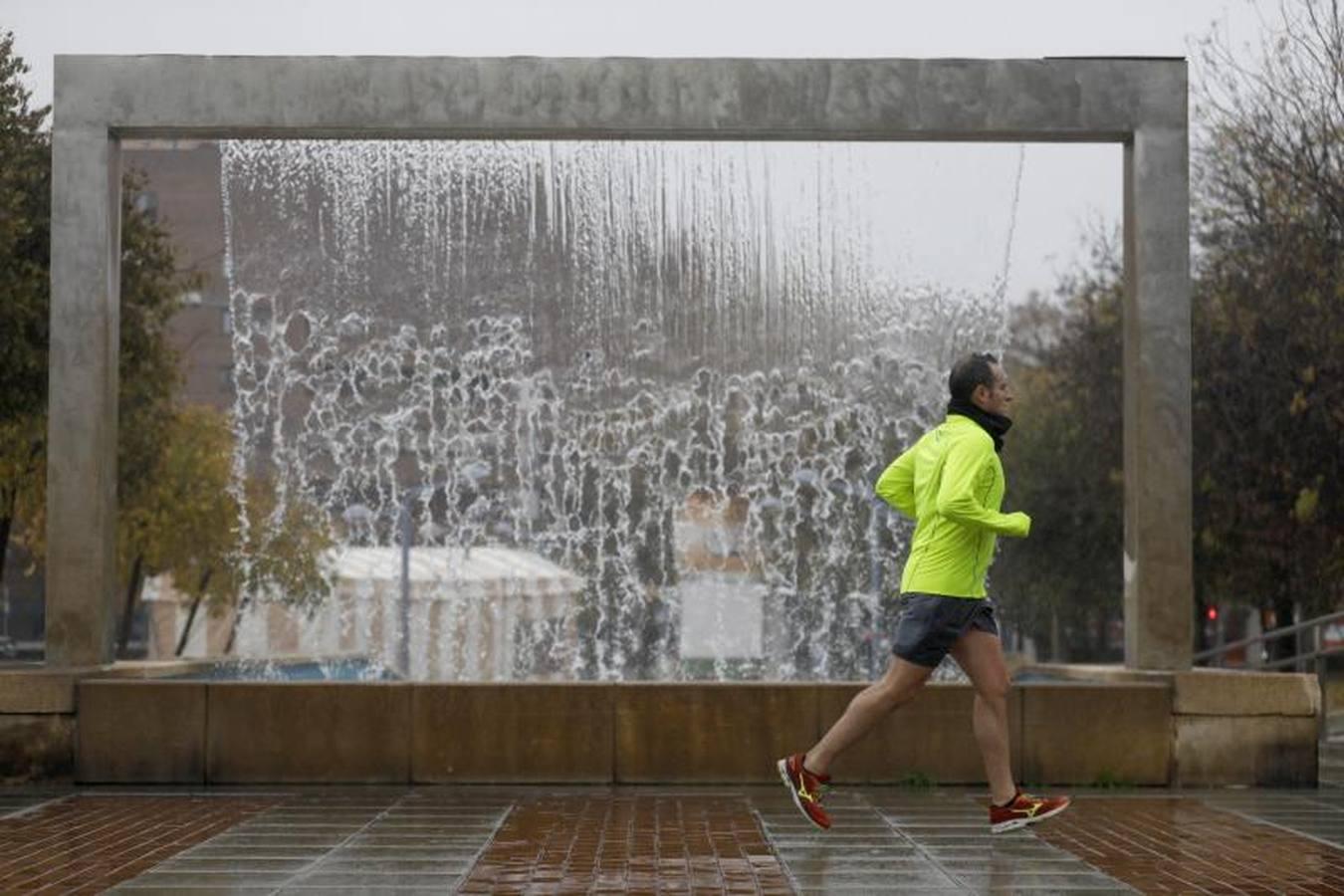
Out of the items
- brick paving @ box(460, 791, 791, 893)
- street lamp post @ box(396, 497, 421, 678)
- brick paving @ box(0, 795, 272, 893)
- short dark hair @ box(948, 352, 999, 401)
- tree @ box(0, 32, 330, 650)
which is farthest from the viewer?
street lamp post @ box(396, 497, 421, 678)

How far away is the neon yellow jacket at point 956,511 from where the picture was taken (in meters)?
8.99

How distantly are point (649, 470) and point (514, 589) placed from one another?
6.89ft

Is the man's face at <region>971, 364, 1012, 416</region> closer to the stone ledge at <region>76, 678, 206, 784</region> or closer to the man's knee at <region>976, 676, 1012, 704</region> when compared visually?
the man's knee at <region>976, 676, 1012, 704</region>

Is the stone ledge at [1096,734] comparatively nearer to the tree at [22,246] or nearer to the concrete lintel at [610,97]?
the concrete lintel at [610,97]

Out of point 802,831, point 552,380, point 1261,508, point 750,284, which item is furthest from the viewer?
point 1261,508

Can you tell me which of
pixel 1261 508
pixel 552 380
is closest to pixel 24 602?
pixel 1261 508

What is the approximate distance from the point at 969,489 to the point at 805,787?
1.33 meters

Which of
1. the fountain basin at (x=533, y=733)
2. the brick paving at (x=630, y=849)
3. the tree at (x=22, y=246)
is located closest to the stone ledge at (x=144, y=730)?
the fountain basin at (x=533, y=733)

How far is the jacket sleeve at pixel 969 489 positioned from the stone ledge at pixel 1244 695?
3418 millimetres

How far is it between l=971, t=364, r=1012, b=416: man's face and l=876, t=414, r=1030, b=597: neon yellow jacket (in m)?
0.09

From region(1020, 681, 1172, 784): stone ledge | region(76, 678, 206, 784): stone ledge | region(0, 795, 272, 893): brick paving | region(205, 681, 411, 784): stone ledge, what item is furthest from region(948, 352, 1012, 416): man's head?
region(76, 678, 206, 784): stone ledge

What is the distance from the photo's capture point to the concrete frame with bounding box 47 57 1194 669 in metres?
12.4

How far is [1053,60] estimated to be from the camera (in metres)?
12.5

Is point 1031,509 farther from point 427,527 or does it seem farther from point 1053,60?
point 1053,60
